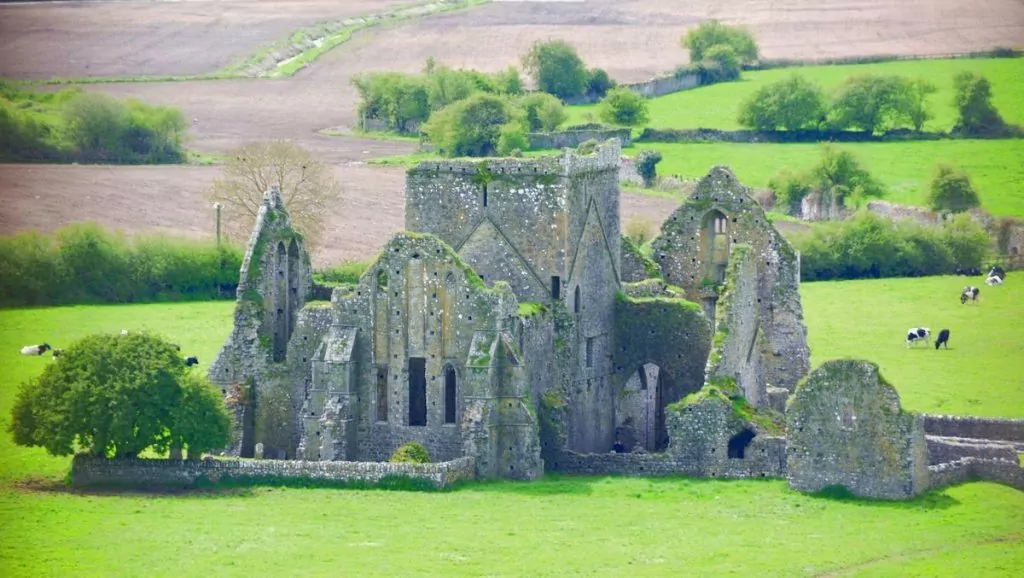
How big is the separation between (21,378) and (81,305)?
1499 centimetres

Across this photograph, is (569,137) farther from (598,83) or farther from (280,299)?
(280,299)

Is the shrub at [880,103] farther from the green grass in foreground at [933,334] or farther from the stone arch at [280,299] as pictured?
the stone arch at [280,299]

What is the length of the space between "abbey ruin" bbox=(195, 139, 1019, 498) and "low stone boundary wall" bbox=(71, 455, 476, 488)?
19.1 inches

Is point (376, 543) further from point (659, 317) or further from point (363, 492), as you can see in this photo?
point (659, 317)

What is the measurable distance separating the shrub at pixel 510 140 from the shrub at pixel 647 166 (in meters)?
7.54

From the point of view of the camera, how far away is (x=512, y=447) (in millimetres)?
66312

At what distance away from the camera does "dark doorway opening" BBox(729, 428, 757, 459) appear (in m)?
66.8

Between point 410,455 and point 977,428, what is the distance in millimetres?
13545

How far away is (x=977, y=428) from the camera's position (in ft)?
229

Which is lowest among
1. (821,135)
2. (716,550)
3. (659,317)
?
(716,550)

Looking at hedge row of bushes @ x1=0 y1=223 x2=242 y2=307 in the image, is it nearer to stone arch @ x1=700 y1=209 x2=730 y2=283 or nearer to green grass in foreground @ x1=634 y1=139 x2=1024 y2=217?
stone arch @ x1=700 y1=209 x2=730 y2=283

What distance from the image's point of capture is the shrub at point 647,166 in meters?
116

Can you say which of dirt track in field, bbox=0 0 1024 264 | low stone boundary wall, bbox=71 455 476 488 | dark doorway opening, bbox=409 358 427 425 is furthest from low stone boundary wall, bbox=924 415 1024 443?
dirt track in field, bbox=0 0 1024 264

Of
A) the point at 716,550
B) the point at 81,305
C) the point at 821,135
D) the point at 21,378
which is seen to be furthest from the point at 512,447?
the point at 821,135
